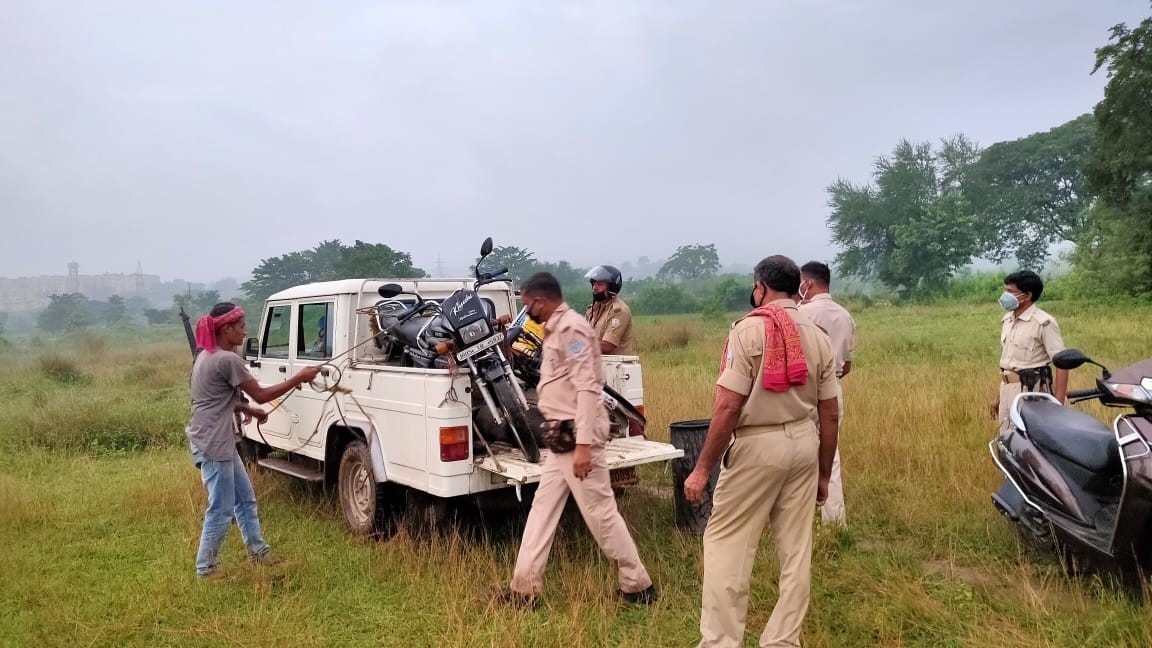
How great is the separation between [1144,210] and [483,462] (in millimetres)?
22151

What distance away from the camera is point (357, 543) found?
5129 mm

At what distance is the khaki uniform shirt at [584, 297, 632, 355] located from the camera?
6.25 m

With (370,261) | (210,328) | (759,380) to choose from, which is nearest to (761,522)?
(759,380)

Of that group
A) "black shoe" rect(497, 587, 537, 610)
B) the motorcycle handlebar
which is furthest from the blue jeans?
the motorcycle handlebar

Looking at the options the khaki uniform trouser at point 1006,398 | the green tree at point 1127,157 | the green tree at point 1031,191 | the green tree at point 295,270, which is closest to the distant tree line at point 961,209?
the green tree at point 1031,191

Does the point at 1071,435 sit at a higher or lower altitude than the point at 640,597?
higher

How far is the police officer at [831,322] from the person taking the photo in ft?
15.3

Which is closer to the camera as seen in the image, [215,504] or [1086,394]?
[1086,394]

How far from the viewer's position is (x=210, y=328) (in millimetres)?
4523

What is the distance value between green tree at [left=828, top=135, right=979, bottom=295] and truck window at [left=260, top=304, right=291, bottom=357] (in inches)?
1553

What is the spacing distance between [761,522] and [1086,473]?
1.60m

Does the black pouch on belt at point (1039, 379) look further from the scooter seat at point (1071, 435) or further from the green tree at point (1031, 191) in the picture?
the green tree at point (1031, 191)

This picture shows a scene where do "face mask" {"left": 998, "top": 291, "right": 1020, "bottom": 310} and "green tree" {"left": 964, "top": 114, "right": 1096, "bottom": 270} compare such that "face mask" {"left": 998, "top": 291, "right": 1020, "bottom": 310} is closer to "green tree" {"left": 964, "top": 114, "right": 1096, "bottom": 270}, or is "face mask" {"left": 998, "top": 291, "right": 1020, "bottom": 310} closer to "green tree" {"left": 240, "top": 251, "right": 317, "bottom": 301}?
"green tree" {"left": 240, "top": 251, "right": 317, "bottom": 301}

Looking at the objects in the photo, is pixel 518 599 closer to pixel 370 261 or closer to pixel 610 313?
pixel 610 313
